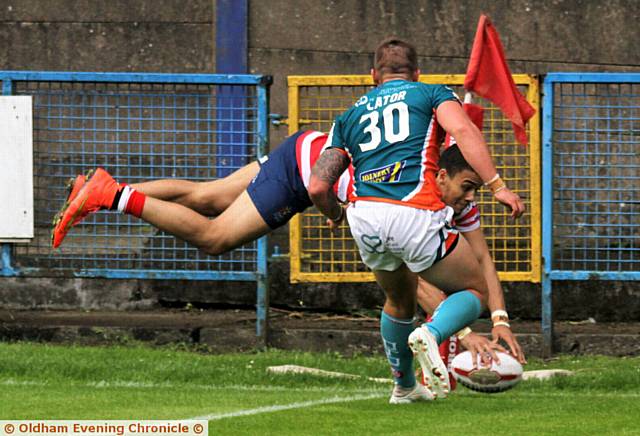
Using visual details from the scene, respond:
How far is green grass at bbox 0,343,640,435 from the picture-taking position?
6.09m

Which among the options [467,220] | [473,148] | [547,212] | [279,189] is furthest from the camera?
[547,212]

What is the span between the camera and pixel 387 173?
6.66 meters

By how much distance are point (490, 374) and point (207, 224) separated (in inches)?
84.4

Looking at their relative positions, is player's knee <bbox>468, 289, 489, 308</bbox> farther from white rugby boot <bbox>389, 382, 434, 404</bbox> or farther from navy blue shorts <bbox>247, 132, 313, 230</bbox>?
navy blue shorts <bbox>247, 132, 313, 230</bbox>

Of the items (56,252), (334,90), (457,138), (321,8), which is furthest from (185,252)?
(457,138)

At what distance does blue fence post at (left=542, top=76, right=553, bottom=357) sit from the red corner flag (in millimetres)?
2329

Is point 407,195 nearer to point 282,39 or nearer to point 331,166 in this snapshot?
point 331,166

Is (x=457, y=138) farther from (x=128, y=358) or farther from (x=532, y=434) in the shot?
(x=128, y=358)

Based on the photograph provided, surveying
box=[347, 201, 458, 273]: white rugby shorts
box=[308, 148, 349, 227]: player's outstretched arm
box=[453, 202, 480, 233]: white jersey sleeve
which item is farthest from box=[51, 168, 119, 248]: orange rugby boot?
box=[453, 202, 480, 233]: white jersey sleeve

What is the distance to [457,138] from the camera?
21.4 ft

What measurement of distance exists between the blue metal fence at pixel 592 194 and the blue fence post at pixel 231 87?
7.10 ft

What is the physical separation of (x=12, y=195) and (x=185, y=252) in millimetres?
1261

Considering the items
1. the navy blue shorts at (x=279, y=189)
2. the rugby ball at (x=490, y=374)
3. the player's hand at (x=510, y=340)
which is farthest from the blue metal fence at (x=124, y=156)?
the rugby ball at (x=490, y=374)

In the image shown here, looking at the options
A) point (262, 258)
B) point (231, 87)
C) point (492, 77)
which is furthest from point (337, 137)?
point (231, 87)
